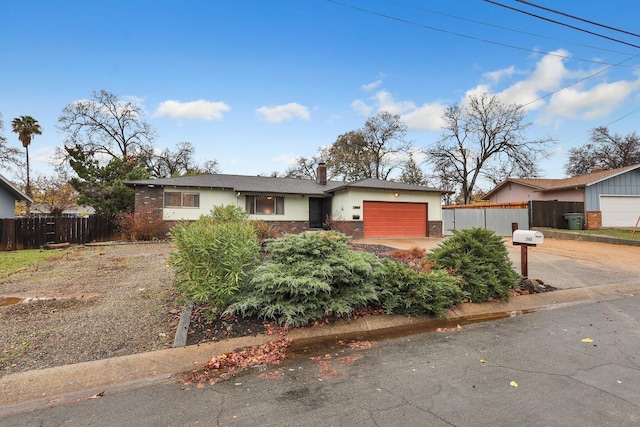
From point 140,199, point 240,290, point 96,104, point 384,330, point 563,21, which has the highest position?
point 96,104

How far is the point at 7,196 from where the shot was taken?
15828 millimetres

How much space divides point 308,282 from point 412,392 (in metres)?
1.64

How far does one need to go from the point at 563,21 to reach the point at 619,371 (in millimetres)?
8363

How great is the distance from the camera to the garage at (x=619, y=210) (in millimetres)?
17478

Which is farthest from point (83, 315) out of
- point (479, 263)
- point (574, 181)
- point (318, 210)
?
point (574, 181)

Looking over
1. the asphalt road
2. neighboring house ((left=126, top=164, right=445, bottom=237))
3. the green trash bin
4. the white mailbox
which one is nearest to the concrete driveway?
the white mailbox

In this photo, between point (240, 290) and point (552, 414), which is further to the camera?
point (240, 290)

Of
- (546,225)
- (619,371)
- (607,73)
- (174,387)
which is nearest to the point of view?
(174,387)

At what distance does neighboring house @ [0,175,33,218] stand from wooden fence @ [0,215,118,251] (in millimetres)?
4552

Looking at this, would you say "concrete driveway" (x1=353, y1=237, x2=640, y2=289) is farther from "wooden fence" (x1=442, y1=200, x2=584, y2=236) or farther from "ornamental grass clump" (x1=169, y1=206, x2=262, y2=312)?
"ornamental grass clump" (x1=169, y1=206, x2=262, y2=312)

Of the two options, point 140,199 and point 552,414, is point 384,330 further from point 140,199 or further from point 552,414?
point 140,199

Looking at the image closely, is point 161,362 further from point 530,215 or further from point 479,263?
point 530,215

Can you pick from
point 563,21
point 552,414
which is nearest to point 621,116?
point 563,21

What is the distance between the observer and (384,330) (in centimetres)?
406
